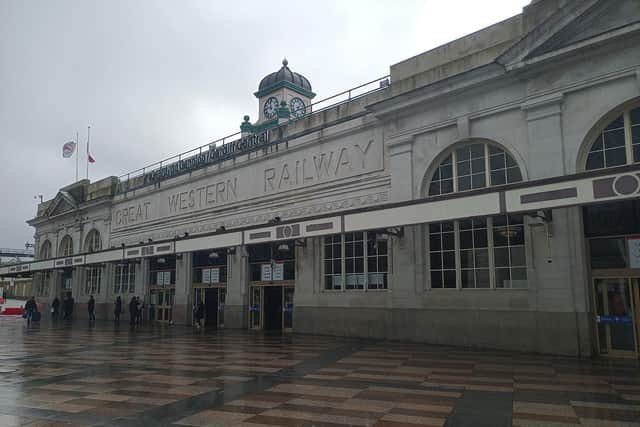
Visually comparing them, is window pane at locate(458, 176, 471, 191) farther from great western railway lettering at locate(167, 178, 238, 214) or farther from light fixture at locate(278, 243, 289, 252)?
great western railway lettering at locate(167, 178, 238, 214)

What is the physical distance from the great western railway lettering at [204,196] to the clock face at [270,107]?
9.25 meters

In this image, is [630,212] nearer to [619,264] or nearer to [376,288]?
[619,264]

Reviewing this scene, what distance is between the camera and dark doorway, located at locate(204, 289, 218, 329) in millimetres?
27219

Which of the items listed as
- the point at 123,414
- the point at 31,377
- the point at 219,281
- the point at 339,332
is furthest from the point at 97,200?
the point at 123,414

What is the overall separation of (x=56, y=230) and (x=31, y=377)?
115ft

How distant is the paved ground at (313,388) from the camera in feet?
24.7

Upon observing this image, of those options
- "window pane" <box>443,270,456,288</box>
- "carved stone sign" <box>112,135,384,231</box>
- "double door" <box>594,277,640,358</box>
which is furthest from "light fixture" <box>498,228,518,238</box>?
"carved stone sign" <box>112,135,384,231</box>

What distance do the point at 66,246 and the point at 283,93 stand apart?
22.2m

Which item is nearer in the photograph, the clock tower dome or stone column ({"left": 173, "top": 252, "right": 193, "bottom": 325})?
stone column ({"left": 173, "top": 252, "right": 193, "bottom": 325})

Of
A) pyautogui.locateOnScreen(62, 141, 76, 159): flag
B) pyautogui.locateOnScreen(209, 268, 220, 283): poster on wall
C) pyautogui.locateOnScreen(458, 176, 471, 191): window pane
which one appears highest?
pyautogui.locateOnScreen(62, 141, 76, 159): flag

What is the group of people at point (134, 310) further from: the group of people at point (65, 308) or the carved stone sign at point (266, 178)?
the group of people at point (65, 308)

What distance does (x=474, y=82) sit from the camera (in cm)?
1667

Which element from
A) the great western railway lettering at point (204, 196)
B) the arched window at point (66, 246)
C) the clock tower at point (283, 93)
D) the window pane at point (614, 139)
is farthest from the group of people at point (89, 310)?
the window pane at point (614, 139)

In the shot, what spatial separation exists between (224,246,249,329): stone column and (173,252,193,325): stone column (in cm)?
380
